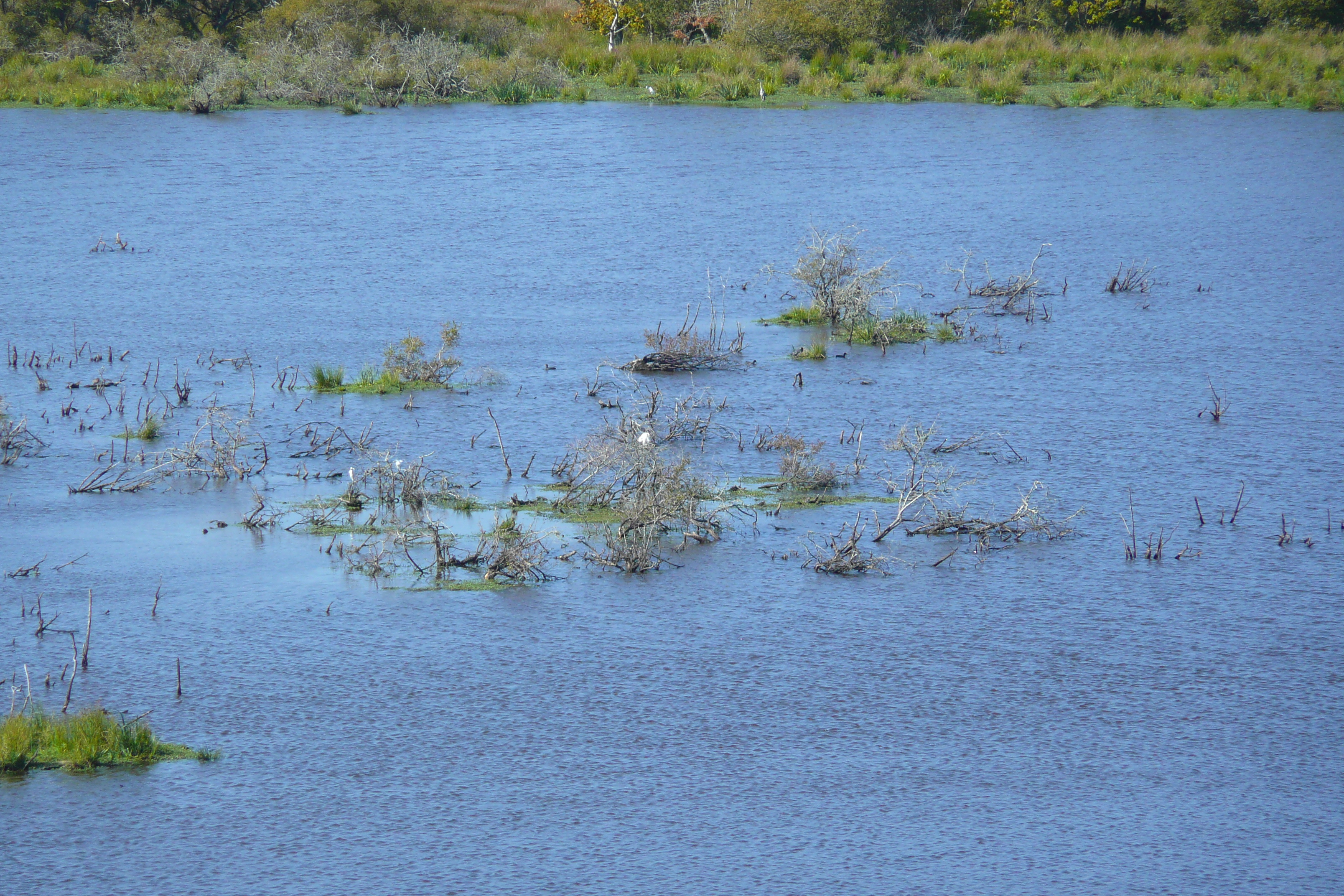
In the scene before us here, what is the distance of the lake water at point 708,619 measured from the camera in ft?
22.0

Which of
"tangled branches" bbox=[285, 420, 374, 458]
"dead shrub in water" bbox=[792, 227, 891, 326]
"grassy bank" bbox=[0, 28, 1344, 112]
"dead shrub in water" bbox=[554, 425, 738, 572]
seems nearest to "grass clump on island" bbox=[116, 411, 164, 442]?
"tangled branches" bbox=[285, 420, 374, 458]

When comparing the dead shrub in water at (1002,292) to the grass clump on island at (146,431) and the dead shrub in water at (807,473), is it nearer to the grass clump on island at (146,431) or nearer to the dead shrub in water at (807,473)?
the dead shrub in water at (807,473)

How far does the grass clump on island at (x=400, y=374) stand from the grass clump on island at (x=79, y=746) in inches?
248

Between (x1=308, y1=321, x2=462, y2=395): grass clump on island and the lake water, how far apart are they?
8.7 inches

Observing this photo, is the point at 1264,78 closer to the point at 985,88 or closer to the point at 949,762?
the point at 985,88

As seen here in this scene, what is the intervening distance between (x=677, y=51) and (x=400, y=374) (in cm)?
2770

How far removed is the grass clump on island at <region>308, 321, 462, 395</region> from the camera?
44.1 ft

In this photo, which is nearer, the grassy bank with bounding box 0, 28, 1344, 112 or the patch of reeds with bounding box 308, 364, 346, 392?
the patch of reeds with bounding box 308, 364, 346, 392

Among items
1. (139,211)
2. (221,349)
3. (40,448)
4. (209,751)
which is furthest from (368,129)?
(209,751)

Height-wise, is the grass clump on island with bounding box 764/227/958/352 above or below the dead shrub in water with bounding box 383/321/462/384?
above

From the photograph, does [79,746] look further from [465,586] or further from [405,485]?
[405,485]

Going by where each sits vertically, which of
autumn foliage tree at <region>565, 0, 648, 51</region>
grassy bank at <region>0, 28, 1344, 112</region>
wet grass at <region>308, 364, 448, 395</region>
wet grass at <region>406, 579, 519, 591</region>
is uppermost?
autumn foliage tree at <region>565, 0, 648, 51</region>

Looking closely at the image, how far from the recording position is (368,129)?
30062 millimetres

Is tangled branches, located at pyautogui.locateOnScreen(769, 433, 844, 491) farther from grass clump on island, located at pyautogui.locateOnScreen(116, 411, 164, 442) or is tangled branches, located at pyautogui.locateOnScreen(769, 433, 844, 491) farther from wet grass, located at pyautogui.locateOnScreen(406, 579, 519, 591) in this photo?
grass clump on island, located at pyautogui.locateOnScreen(116, 411, 164, 442)
